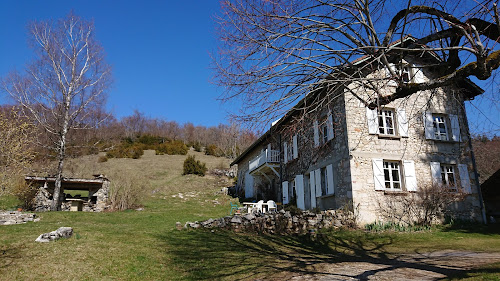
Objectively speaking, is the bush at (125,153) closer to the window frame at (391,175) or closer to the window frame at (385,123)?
the window frame at (385,123)

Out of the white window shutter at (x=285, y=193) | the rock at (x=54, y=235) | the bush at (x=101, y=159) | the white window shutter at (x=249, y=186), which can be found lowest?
the rock at (x=54, y=235)

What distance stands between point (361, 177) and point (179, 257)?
283 inches

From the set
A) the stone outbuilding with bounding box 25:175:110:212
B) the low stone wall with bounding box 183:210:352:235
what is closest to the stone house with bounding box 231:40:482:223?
the low stone wall with bounding box 183:210:352:235

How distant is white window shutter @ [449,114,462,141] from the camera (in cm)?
1325

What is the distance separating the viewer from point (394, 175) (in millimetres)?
12312

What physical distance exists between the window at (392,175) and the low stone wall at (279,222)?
214 centimetres

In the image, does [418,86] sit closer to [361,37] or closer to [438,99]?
[361,37]

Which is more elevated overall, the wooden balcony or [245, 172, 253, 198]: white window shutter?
the wooden balcony

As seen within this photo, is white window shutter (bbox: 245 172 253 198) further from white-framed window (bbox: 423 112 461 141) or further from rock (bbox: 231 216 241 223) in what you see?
white-framed window (bbox: 423 112 461 141)

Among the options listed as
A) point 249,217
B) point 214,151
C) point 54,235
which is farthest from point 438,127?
point 214,151

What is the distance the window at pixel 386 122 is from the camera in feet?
41.6

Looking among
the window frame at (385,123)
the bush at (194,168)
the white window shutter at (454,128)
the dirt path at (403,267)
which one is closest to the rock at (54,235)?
the dirt path at (403,267)

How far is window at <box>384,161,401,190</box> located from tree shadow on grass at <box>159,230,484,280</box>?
2657mm

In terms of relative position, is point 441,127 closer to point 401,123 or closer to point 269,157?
point 401,123
